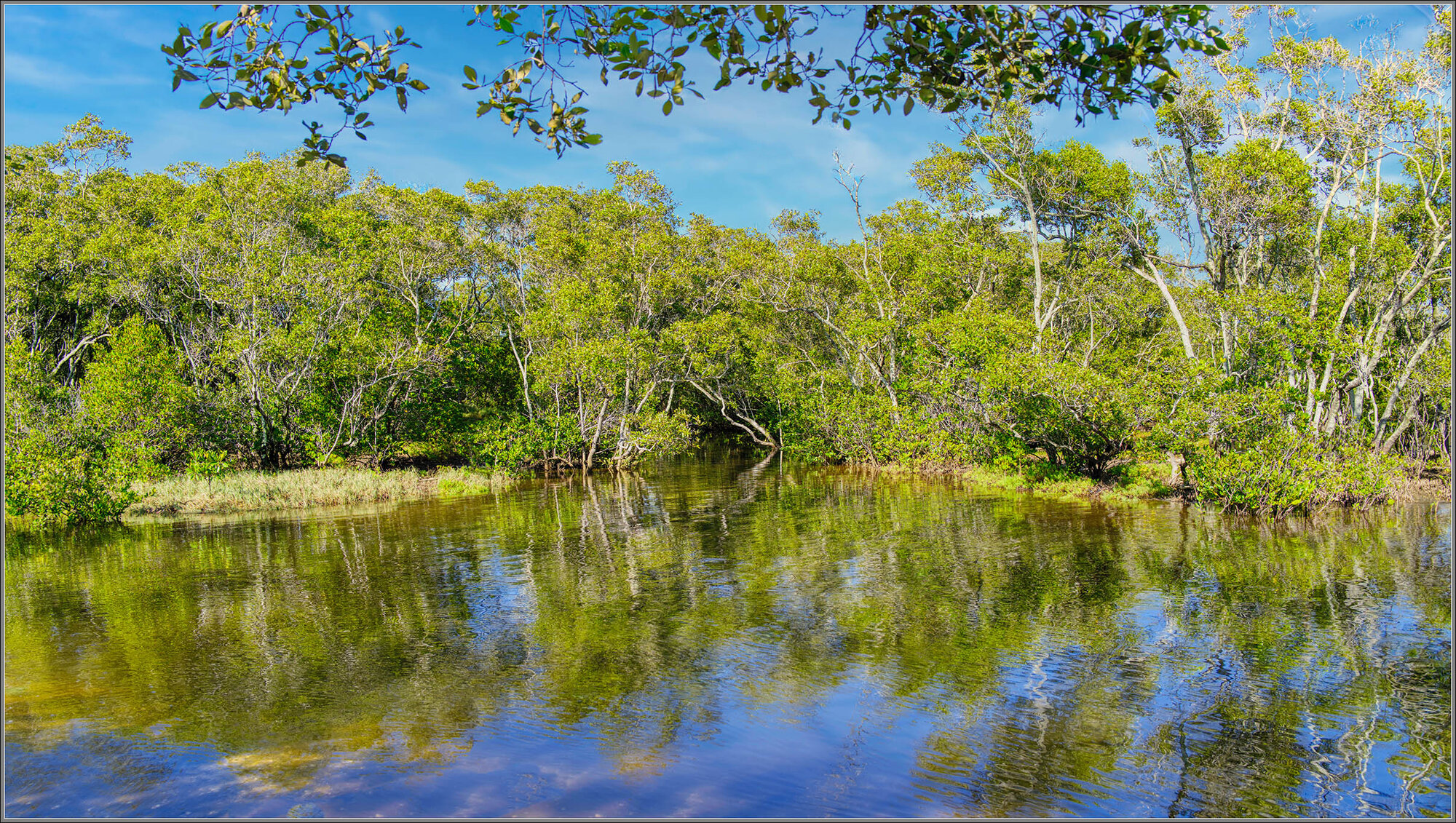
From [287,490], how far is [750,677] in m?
20.2

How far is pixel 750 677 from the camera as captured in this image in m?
8.47

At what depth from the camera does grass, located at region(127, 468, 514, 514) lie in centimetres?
2200

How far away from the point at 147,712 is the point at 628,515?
13998 mm

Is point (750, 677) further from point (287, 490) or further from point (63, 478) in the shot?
point (287, 490)

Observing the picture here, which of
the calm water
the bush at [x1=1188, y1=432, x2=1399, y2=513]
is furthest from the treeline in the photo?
the calm water

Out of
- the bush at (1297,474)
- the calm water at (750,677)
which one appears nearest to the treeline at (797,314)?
the bush at (1297,474)

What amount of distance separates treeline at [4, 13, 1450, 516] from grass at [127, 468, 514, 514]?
1265 millimetres

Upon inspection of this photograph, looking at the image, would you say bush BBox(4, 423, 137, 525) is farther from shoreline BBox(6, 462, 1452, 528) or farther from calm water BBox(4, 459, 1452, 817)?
calm water BBox(4, 459, 1452, 817)

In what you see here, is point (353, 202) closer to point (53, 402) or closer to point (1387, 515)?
point (53, 402)

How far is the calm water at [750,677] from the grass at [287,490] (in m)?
5.51

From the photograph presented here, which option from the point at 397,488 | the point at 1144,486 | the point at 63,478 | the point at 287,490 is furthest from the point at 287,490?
the point at 1144,486

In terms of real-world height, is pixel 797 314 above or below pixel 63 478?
above

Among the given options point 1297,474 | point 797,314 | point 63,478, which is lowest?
point 1297,474

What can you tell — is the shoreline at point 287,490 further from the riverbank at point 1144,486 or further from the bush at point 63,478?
the riverbank at point 1144,486
